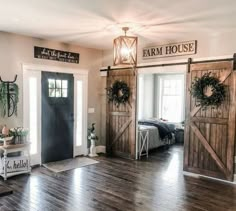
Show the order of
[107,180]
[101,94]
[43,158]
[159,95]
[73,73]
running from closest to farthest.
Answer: [107,180] → [43,158] → [73,73] → [101,94] → [159,95]

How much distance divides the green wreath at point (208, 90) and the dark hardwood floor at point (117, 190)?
142cm

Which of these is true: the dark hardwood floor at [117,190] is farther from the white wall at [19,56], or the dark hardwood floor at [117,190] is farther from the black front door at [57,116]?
the white wall at [19,56]

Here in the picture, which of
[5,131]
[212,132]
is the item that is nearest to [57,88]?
[5,131]

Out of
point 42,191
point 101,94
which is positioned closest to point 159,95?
point 101,94

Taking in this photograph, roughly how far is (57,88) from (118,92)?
4.65ft

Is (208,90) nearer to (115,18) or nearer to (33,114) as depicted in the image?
(115,18)

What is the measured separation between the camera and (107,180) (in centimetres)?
438

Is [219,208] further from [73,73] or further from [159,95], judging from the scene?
[159,95]

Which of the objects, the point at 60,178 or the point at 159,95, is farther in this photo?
A: the point at 159,95

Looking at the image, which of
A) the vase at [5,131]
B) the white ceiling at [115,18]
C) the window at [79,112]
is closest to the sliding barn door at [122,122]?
the window at [79,112]

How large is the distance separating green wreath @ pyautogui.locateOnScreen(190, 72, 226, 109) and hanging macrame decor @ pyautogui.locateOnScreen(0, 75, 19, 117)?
334 centimetres

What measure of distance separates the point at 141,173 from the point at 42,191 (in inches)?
75.3

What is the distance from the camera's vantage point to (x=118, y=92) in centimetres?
591

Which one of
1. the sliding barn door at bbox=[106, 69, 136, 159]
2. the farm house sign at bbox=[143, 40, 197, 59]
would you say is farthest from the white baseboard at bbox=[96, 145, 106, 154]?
the farm house sign at bbox=[143, 40, 197, 59]
